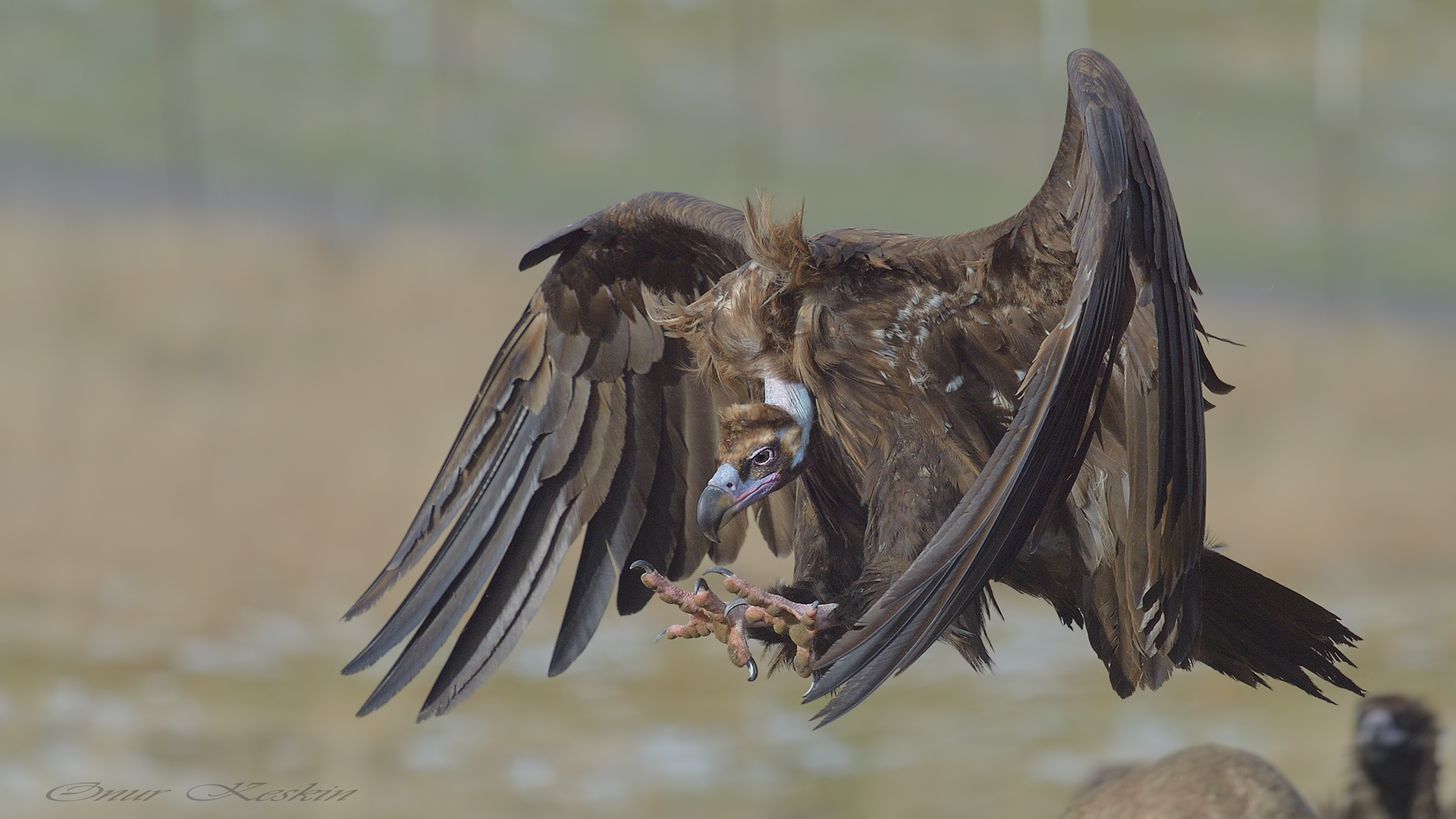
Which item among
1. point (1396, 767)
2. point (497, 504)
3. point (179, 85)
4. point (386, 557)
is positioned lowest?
point (386, 557)

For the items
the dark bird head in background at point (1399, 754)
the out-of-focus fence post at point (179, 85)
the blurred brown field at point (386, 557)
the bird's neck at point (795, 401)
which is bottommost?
the blurred brown field at point (386, 557)

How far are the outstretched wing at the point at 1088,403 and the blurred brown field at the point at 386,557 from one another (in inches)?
284

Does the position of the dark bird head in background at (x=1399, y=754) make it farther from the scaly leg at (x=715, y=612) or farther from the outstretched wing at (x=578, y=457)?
the scaly leg at (x=715, y=612)

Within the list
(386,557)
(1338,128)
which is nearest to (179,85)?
(386,557)

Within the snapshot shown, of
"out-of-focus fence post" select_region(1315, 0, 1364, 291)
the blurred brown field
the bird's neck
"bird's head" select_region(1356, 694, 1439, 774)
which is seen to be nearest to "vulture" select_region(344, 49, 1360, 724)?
the bird's neck

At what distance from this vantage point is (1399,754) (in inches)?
201

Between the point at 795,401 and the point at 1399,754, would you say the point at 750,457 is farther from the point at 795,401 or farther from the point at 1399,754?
the point at 1399,754

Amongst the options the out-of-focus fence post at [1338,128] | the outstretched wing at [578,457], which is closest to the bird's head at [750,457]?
the outstretched wing at [578,457]

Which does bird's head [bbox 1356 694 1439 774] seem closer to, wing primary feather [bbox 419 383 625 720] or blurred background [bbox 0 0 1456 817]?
wing primary feather [bbox 419 383 625 720]

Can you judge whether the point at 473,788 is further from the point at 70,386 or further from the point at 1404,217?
the point at 1404,217

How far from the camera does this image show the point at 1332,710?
11.7 metres

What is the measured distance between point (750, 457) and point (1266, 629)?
1394mm

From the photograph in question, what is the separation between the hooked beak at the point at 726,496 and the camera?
140 inches

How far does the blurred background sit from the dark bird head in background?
4631 mm
